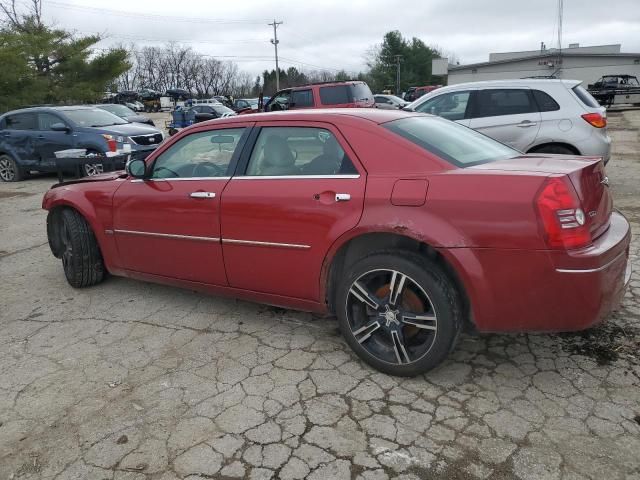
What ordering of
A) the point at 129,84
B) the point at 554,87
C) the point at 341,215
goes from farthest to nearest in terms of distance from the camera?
the point at 129,84 < the point at 554,87 < the point at 341,215

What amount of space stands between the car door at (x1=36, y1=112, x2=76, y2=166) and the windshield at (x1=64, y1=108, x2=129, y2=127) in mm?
267

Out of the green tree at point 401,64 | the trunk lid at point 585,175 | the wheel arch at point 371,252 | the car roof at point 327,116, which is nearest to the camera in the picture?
the trunk lid at point 585,175

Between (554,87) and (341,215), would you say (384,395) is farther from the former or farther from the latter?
(554,87)

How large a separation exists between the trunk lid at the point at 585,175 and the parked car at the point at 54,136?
9.37m

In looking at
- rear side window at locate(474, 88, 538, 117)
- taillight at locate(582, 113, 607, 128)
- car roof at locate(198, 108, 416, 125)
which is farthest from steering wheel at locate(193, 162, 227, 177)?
taillight at locate(582, 113, 607, 128)

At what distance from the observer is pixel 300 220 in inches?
124

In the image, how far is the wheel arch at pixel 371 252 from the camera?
279 centimetres

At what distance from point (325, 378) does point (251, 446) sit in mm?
694

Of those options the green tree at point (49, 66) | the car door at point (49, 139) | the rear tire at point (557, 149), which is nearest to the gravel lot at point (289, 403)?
the rear tire at point (557, 149)

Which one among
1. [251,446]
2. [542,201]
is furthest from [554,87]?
[251,446]

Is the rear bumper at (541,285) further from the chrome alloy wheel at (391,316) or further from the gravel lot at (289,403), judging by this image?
the gravel lot at (289,403)

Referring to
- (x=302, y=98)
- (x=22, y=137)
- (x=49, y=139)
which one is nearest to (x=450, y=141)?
(x=49, y=139)

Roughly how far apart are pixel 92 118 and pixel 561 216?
11464 millimetres

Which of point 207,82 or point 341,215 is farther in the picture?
point 207,82
